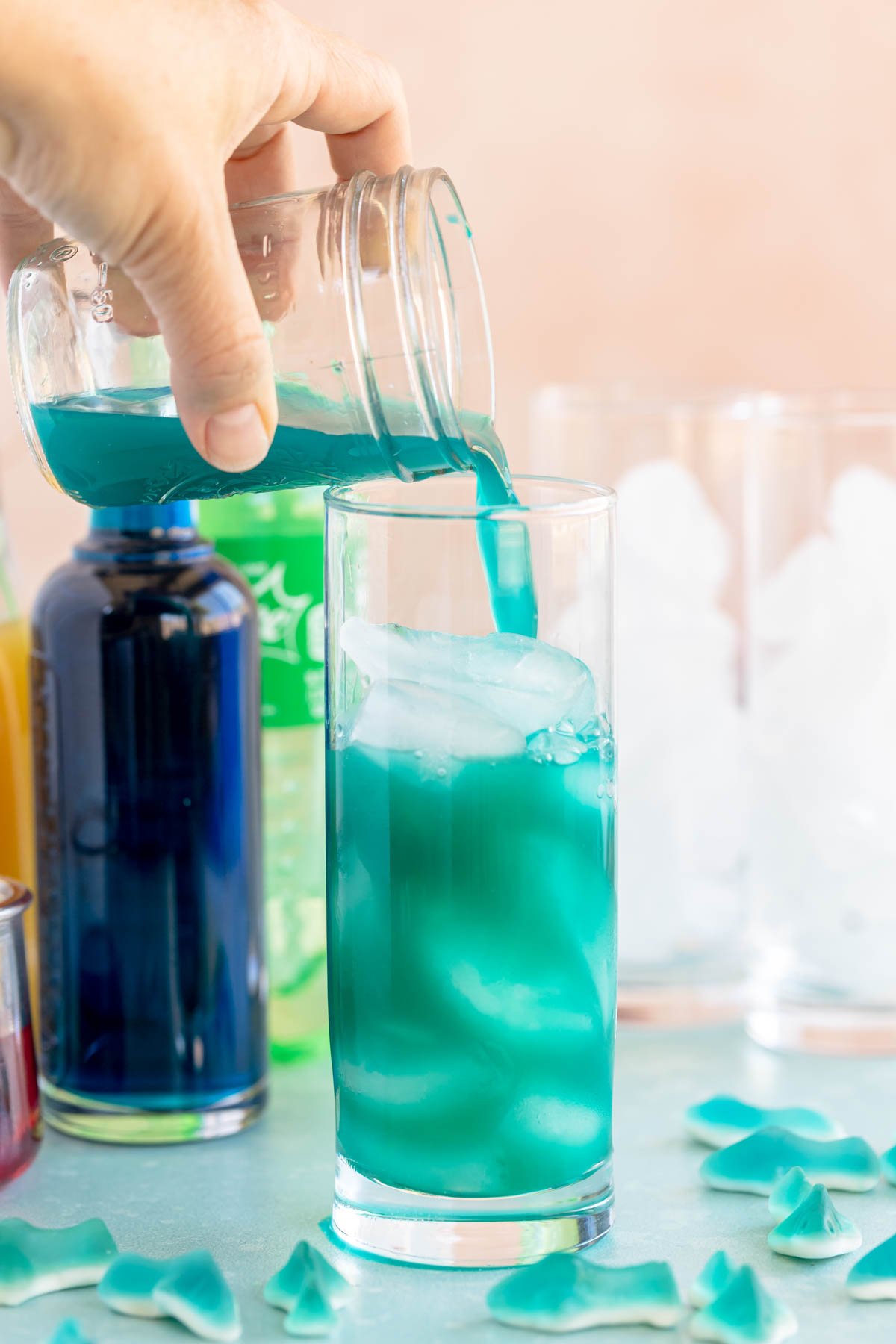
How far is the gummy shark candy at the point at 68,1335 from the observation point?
63cm

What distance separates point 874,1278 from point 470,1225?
16 centimetres

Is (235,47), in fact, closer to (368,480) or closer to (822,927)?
(368,480)

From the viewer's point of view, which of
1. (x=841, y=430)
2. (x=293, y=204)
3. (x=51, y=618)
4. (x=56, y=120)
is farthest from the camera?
(x=841, y=430)

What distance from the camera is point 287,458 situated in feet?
2.31

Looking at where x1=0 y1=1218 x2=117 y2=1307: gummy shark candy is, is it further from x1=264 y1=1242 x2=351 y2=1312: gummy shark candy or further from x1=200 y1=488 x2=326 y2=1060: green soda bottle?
x1=200 y1=488 x2=326 y2=1060: green soda bottle

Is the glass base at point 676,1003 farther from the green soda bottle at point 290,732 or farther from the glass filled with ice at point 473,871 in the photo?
the glass filled with ice at point 473,871

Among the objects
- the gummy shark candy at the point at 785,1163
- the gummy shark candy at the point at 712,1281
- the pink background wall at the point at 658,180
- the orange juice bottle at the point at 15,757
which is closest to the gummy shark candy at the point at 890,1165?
the gummy shark candy at the point at 785,1163

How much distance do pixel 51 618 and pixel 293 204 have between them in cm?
25

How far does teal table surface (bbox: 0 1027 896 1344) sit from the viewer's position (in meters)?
0.66

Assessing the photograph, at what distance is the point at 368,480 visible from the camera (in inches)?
28.3

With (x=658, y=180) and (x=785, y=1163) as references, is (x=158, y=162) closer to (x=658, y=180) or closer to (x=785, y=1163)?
(x=785, y=1163)

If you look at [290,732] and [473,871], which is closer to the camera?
[473,871]

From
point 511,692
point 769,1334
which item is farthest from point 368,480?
point 769,1334

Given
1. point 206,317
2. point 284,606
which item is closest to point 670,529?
point 284,606
